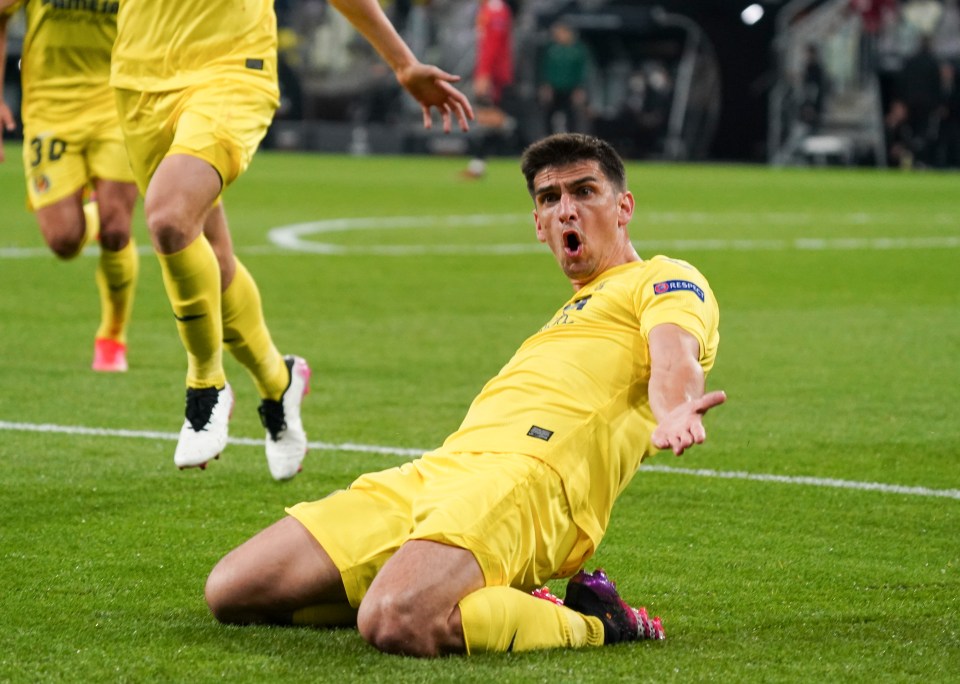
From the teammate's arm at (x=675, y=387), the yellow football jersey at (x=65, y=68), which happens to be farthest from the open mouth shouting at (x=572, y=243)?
the yellow football jersey at (x=65, y=68)

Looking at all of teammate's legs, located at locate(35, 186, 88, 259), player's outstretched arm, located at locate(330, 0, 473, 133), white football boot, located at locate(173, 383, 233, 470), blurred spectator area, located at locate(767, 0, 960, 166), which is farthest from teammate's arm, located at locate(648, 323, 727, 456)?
blurred spectator area, located at locate(767, 0, 960, 166)

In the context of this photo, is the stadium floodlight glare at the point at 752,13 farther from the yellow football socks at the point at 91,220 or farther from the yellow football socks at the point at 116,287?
the yellow football socks at the point at 116,287

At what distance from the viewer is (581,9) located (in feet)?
99.2

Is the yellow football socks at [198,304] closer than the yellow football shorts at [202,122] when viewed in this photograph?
Yes

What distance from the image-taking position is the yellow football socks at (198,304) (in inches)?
223

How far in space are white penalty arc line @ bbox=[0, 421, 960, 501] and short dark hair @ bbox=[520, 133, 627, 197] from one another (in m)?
1.85

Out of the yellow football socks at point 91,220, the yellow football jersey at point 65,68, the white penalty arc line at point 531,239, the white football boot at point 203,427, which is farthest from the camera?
the white penalty arc line at point 531,239

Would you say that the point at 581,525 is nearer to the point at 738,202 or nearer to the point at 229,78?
the point at 229,78

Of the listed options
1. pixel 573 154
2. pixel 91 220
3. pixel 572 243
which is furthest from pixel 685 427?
pixel 91 220

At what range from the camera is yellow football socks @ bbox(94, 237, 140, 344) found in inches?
331

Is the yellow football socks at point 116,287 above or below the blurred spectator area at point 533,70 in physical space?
above

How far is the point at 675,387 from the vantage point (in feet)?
12.8

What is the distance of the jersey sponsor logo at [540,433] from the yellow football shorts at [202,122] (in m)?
1.97

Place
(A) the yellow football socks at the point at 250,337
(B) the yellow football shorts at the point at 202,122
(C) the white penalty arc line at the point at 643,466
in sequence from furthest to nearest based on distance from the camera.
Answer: (A) the yellow football socks at the point at 250,337, (C) the white penalty arc line at the point at 643,466, (B) the yellow football shorts at the point at 202,122
